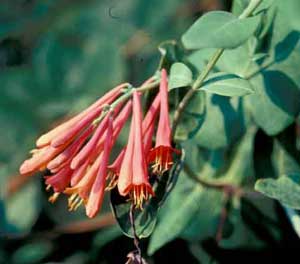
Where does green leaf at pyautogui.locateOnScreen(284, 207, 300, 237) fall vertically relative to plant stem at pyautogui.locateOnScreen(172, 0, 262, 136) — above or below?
below

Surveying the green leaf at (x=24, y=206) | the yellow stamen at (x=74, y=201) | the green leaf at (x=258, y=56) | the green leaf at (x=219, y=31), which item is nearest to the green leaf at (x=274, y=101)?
the green leaf at (x=258, y=56)

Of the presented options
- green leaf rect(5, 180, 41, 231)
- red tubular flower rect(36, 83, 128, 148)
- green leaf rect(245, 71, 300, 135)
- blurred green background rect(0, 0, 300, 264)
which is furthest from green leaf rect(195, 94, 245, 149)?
green leaf rect(5, 180, 41, 231)

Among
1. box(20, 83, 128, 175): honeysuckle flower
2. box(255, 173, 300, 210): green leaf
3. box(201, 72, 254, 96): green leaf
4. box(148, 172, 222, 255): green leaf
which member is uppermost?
box(201, 72, 254, 96): green leaf

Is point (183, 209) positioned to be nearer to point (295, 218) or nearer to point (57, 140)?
point (295, 218)

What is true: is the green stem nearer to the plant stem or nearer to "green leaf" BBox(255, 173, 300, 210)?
the plant stem

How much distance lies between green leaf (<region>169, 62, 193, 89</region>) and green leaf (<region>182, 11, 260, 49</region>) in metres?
0.05

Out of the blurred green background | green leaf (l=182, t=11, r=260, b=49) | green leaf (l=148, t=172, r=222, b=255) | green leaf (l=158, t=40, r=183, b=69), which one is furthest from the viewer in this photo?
the blurred green background

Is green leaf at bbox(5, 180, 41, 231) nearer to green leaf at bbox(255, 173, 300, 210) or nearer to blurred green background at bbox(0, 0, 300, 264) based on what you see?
blurred green background at bbox(0, 0, 300, 264)

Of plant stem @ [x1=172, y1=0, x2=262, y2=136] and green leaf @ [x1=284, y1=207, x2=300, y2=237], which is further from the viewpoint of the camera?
green leaf @ [x1=284, y1=207, x2=300, y2=237]

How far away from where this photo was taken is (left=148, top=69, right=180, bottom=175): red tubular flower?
3.21 feet

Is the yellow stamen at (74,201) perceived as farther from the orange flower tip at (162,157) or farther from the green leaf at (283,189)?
the green leaf at (283,189)

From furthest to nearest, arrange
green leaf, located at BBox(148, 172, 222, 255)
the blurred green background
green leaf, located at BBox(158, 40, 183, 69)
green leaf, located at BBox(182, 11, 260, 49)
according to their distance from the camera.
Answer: the blurred green background, green leaf, located at BBox(148, 172, 222, 255), green leaf, located at BBox(158, 40, 183, 69), green leaf, located at BBox(182, 11, 260, 49)

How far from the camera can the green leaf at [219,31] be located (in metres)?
0.93

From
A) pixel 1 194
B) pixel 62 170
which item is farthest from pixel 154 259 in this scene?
pixel 62 170
